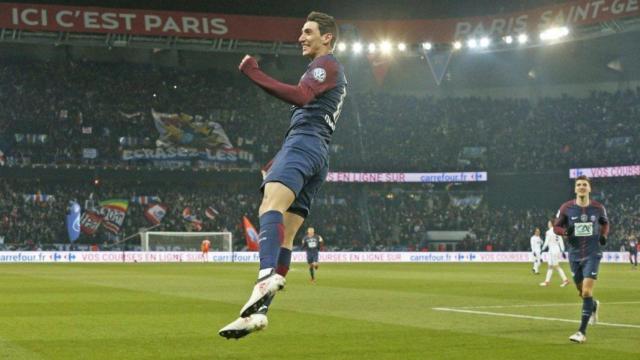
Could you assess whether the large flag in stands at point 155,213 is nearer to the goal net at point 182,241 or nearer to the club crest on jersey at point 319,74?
the goal net at point 182,241

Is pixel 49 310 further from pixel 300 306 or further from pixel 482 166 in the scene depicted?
pixel 482 166

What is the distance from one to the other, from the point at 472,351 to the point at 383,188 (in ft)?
191

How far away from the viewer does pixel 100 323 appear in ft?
48.2

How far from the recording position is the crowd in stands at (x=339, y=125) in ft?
193

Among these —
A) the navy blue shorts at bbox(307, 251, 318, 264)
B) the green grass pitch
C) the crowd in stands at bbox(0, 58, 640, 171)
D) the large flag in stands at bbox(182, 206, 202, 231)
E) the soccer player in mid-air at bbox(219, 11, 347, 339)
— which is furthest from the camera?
the crowd in stands at bbox(0, 58, 640, 171)

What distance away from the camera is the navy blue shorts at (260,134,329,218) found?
273 inches

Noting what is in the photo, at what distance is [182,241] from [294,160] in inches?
1908

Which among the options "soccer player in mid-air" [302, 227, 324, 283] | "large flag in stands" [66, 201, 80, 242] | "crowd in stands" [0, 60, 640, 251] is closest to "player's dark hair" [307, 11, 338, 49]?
"soccer player in mid-air" [302, 227, 324, 283]

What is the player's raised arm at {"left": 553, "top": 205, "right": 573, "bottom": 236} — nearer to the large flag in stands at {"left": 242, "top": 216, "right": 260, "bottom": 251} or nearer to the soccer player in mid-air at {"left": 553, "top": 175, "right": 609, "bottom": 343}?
the soccer player in mid-air at {"left": 553, "top": 175, "right": 609, "bottom": 343}

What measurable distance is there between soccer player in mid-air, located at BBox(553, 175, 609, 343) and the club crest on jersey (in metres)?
7.48

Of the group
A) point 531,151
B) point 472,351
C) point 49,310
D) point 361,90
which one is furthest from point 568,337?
point 361,90

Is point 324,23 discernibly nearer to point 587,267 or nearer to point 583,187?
point 583,187

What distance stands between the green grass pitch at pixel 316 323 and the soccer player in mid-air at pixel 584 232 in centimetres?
98

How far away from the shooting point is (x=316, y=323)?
591 inches
